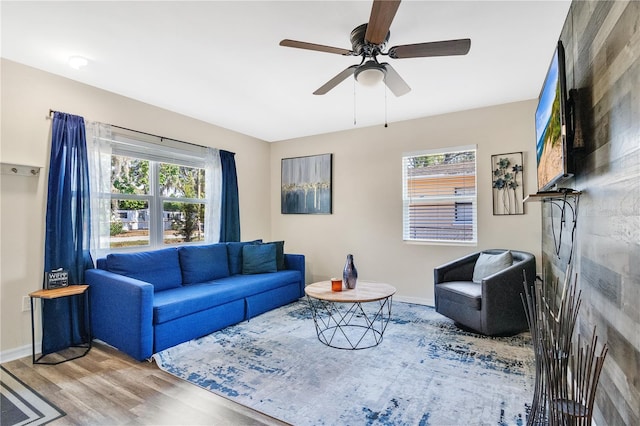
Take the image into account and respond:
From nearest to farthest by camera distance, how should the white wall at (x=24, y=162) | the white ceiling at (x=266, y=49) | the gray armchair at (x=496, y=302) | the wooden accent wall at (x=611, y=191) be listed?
the wooden accent wall at (x=611, y=191) → the white ceiling at (x=266, y=49) → the white wall at (x=24, y=162) → the gray armchair at (x=496, y=302)

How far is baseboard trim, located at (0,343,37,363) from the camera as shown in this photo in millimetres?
2701

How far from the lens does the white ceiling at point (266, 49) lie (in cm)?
213

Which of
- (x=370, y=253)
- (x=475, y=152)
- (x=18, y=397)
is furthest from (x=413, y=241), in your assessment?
(x=18, y=397)

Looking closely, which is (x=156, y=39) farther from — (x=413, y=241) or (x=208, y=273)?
(x=413, y=241)

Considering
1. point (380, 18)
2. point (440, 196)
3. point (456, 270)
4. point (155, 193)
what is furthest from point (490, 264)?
point (155, 193)

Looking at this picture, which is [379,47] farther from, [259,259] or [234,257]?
[234,257]

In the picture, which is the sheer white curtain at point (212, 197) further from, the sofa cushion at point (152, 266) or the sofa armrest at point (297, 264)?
the sofa armrest at point (297, 264)

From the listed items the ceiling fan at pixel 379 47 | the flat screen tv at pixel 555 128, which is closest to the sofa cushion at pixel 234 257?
the ceiling fan at pixel 379 47

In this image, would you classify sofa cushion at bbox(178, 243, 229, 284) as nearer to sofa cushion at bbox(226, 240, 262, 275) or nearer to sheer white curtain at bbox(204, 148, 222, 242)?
sofa cushion at bbox(226, 240, 262, 275)

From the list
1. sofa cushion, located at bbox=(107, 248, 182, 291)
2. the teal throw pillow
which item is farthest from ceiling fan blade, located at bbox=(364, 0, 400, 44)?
the teal throw pillow

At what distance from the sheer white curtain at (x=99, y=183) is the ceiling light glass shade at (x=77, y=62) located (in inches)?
24.0

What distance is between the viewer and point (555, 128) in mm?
1896

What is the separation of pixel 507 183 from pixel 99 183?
14.8 feet

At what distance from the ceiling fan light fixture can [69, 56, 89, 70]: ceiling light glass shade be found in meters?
2.33
